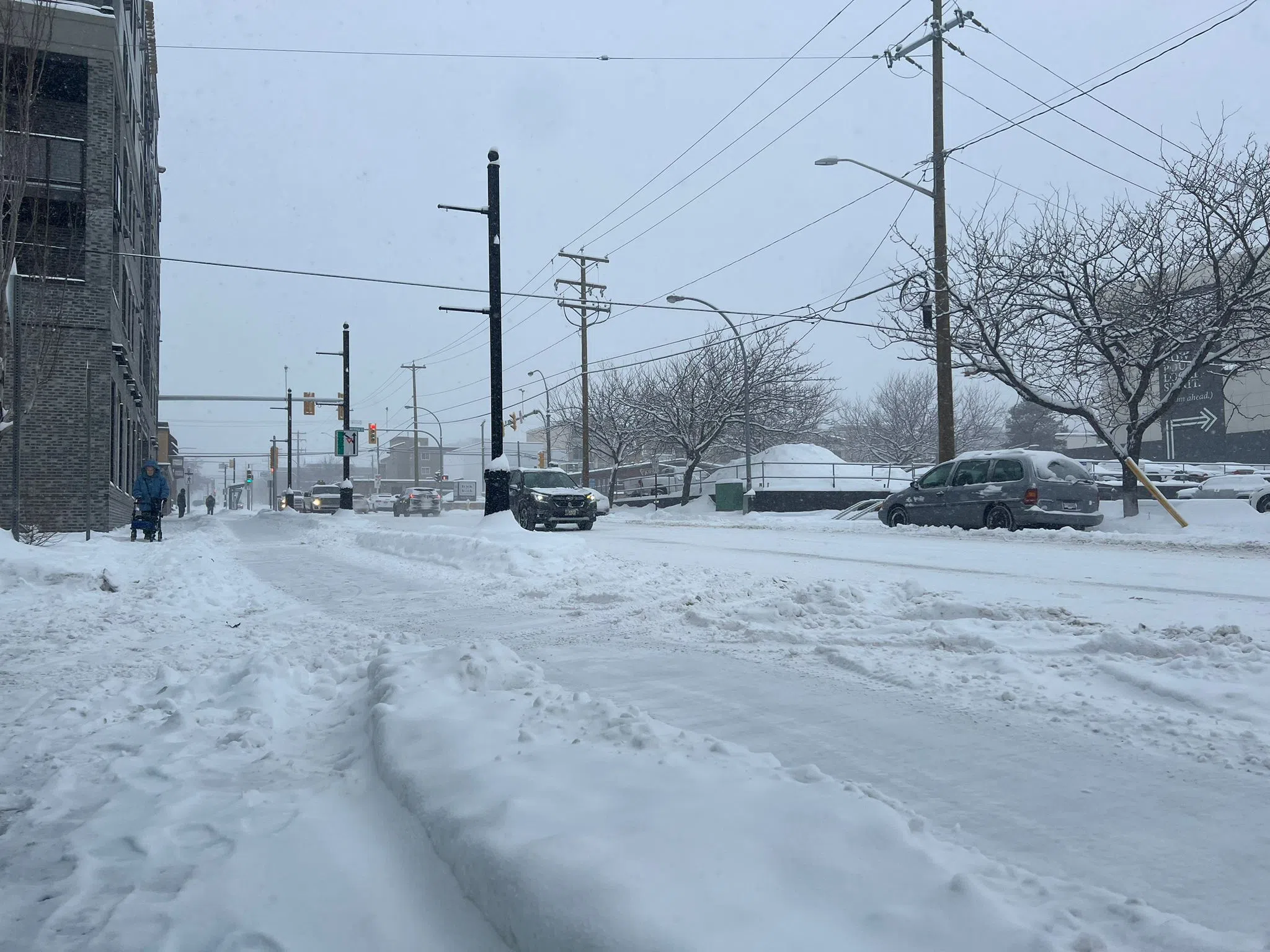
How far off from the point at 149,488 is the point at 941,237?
1872 centimetres

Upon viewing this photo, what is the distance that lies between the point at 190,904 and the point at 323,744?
1.48m

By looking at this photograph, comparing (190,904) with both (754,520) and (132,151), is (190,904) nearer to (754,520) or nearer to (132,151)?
(754,520)

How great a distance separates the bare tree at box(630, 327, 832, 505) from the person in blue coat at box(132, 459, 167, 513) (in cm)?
2314

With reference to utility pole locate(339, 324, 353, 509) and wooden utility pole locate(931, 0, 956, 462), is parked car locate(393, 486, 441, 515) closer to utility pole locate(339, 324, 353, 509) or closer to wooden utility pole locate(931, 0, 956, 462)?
utility pole locate(339, 324, 353, 509)

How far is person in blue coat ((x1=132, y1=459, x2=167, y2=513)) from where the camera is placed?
18.7 m

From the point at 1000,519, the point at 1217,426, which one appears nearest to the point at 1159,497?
the point at 1000,519

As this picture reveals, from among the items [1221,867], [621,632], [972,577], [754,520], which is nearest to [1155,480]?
[754,520]

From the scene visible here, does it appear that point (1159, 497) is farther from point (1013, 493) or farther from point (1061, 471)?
point (1013, 493)

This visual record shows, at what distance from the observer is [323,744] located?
3.84m

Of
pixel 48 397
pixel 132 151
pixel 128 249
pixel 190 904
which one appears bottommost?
pixel 190 904

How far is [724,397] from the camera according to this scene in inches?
1560

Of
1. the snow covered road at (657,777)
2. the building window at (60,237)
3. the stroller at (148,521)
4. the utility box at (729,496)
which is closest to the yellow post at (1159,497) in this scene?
the snow covered road at (657,777)

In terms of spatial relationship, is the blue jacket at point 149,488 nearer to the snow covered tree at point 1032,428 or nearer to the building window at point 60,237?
the building window at point 60,237

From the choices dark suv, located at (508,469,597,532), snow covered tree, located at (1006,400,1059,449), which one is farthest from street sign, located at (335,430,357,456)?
snow covered tree, located at (1006,400,1059,449)
